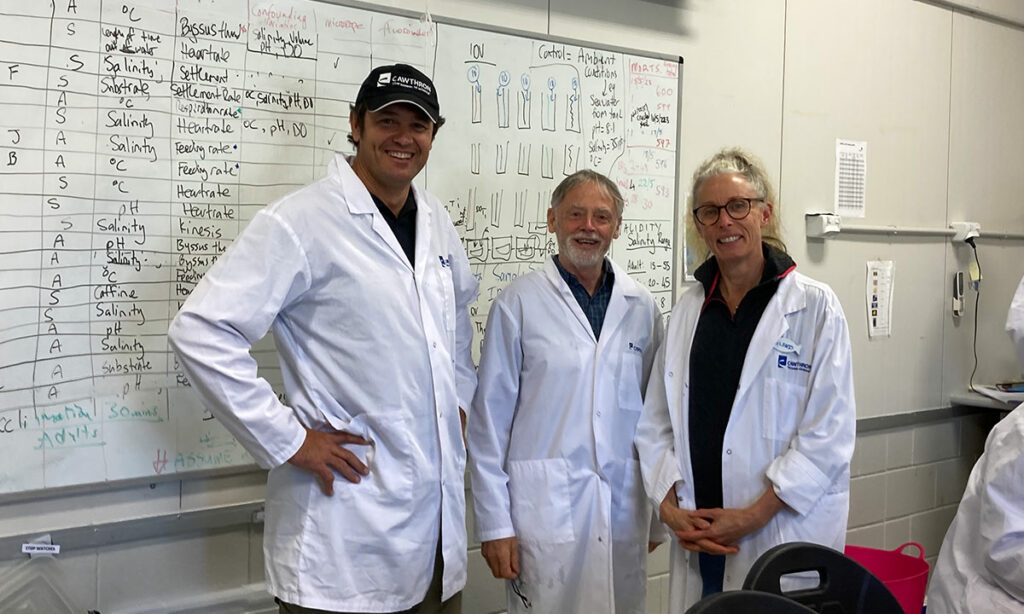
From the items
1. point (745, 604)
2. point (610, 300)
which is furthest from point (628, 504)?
point (745, 604)

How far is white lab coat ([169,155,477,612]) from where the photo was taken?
1.55m

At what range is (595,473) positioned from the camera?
1.93m

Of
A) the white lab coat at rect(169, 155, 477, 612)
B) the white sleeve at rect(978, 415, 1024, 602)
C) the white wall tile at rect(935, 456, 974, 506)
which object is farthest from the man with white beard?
the white wall tile at rect(935, 456, 974, 506)

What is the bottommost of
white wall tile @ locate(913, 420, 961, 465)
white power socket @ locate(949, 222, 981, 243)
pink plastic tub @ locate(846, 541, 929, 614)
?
pink plastic tub @ locate(846, 541, 929, 614)

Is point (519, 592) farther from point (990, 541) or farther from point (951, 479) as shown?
point (951, 479)

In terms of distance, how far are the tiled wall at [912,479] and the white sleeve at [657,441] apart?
189cm

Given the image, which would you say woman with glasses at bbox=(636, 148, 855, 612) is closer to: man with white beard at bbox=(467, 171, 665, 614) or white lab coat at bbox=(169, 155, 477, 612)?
man with white beard at bbox=(467, 171, 665, 614)

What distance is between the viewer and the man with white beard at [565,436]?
6.25 ft

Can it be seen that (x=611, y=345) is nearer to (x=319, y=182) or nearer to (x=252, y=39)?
(x=319, y=182)

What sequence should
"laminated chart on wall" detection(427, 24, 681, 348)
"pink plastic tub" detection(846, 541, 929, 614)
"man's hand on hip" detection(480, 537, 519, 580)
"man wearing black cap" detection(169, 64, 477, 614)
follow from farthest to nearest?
"pink plastic tub" detection(846, 541, 929, 614), "laminated chart on wall" detection(427, 24, 681, 348), "man's hand on hip" detection(480, 537, 519, 580), "man wearing black cap" detection(169, 64, 477, 614)

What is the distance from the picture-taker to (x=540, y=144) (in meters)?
2.56

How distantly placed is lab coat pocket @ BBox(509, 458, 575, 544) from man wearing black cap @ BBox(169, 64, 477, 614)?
22cm

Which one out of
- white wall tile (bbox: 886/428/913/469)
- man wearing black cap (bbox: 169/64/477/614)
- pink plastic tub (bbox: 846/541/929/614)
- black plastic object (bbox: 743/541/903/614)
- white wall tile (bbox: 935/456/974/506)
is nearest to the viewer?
black plastic object (bbox: 743/541/903/614)

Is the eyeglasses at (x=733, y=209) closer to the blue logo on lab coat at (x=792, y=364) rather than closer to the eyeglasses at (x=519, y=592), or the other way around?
the blue logo on lab coat at (x=792, y=364)
